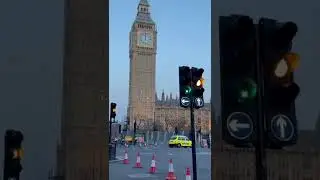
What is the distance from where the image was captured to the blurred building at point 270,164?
349 inches

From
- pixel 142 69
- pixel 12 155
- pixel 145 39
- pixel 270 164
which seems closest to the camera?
pixel 12 155

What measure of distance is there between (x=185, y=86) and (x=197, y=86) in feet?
0.80

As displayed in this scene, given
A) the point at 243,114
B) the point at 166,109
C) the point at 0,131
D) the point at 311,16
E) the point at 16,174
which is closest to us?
the point at 243,114

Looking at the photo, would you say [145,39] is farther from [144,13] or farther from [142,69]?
[144,13]

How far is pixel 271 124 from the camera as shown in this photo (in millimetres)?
3412

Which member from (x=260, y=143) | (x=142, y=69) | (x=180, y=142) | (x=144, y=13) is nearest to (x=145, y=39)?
(x=142, y=69)

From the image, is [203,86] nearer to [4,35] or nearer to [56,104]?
[56,104]

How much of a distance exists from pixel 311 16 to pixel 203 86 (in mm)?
2942

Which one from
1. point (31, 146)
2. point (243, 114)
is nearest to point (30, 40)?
point (31, 146)

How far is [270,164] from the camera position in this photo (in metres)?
8.84

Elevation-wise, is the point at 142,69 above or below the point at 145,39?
below

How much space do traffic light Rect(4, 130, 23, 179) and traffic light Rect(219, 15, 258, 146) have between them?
2532mm

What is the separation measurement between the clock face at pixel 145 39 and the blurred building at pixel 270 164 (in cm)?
12708

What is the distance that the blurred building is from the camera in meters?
8.88
